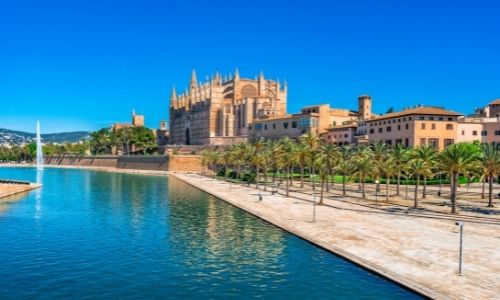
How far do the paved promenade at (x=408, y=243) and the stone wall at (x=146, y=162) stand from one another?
84.2 metres

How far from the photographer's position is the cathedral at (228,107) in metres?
141

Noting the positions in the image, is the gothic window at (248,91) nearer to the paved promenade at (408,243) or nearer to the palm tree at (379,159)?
the palm tree at (379,159)

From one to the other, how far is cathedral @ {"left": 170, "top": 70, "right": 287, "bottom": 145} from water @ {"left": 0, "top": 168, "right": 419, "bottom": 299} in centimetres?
10009

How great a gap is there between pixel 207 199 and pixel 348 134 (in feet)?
200

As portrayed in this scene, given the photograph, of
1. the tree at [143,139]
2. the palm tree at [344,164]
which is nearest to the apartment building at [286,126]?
the palm tree at [344,164]

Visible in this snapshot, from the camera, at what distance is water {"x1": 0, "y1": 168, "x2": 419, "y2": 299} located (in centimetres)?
2019

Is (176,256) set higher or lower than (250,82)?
lower

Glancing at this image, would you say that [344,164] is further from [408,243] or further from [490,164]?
[408,243]

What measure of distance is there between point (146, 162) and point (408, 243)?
119 m

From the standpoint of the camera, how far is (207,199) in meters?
56.8

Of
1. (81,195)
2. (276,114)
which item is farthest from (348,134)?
(81,195)

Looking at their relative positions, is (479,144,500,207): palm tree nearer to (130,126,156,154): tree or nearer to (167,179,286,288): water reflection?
(167,179,286,288): water reflection

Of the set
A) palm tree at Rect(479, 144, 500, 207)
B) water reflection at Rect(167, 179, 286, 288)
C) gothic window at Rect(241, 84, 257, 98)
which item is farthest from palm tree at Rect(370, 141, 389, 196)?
gothic window at Rect(241, 84, 257, 98)

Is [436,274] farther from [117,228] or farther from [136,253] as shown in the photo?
[117,228]
